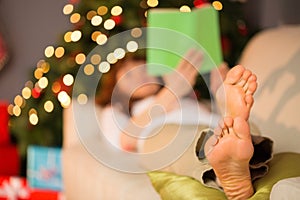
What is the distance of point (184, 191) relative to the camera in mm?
1280

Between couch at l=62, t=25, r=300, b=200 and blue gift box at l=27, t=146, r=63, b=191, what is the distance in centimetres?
38

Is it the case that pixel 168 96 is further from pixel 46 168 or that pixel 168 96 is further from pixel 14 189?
pixel 14 189

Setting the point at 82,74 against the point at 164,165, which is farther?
the point at 82,74

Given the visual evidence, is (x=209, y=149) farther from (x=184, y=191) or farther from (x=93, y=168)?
(x=93, y=168)

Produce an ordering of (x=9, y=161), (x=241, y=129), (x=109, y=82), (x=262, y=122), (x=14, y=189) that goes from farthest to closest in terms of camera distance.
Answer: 1. (x=9, y=161)
2. (x=14, y=189)
3. (x=109, y=82)
4. (x=262, y=122)
5. (x=241, y=129)

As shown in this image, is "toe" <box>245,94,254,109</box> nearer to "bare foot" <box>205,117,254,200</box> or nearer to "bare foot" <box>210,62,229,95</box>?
"bare foot" <box>205,117,254,200</box>

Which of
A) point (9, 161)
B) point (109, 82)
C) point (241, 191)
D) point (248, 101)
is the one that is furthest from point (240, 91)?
point (9, 161)

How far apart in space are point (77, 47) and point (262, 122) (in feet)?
3.40

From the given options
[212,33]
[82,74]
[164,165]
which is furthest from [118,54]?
[164,165]

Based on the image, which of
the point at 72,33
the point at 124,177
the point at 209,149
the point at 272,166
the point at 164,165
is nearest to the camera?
the point at 209,149

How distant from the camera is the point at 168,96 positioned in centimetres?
201

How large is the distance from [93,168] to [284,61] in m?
0.63

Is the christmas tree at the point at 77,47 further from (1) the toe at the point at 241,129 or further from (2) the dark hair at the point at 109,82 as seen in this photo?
(1) the toe at the point at 241,129

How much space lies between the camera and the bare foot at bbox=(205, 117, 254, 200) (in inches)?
43.0
